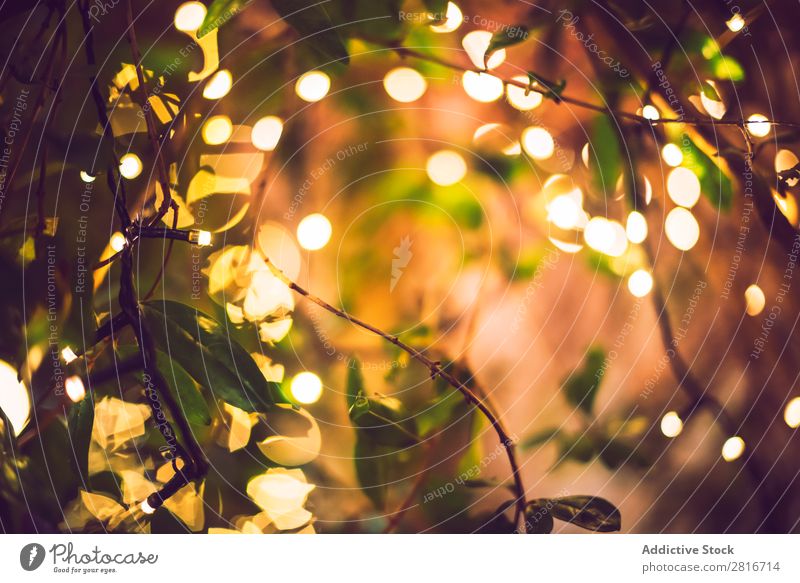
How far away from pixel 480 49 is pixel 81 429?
416 millimetres

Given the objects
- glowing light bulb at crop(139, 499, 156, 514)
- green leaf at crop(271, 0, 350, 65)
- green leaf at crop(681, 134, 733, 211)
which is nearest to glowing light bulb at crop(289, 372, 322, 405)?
glowing light bulb at crop(139, 499, 156, 514)

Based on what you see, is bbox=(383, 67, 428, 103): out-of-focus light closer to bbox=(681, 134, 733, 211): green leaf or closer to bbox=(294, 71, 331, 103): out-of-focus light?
bbox=(294, 71, 331, 103): out-of-focus light

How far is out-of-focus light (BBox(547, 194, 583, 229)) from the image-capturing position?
48cm

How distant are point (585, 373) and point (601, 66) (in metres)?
0.24

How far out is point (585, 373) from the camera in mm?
479

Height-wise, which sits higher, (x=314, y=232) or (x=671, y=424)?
(x=314, y=232)

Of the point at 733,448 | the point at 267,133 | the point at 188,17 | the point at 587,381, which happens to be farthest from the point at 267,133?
the point at 733,448

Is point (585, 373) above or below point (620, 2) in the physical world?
below

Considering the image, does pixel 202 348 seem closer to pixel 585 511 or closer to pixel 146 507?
pixel 146 507

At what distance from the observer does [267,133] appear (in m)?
0.46

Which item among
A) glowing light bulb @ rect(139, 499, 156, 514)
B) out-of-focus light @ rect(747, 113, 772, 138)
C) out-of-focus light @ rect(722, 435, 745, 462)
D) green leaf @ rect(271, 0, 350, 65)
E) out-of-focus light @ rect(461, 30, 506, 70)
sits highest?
green leaf @ rect(271, 0, 350, 65)

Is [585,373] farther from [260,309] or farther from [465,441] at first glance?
[260,309]
